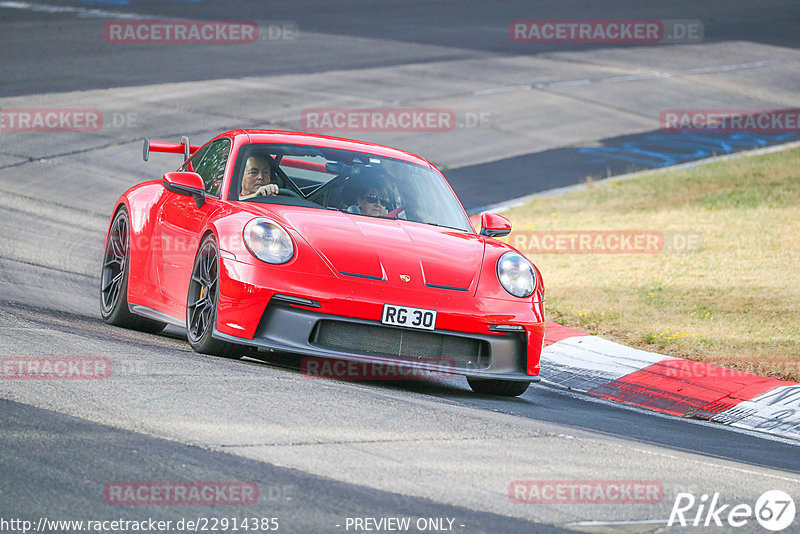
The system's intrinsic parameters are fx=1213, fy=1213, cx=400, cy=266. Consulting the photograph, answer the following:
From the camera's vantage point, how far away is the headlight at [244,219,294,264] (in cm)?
677

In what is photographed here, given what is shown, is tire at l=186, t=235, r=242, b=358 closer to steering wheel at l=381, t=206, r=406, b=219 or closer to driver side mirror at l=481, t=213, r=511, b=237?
steering wheel at l=381, t=206, r=406, b=219

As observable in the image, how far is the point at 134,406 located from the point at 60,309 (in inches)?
136

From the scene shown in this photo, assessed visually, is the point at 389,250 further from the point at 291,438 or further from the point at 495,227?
the point at 291,438

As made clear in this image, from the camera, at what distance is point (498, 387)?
7.48 m

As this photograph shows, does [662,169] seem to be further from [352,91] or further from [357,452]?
[357,452]

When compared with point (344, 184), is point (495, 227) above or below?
below

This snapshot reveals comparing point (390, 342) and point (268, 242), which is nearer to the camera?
point (390, 342)

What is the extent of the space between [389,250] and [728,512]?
2776 millimetres

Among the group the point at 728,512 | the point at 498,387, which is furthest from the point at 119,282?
the point at 728,512

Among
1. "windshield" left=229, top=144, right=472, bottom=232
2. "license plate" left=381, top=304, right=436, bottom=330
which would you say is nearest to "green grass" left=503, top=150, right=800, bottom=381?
"windshield" left=229, top=144, right=472, bottom=232

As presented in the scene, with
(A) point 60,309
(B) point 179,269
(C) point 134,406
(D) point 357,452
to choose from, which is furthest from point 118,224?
(D) point 357,452

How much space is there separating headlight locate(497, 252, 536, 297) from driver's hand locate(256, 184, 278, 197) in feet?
5.06

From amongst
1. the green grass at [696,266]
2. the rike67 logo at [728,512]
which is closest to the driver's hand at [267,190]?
the green grass at [696,266]

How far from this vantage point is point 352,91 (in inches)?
862
